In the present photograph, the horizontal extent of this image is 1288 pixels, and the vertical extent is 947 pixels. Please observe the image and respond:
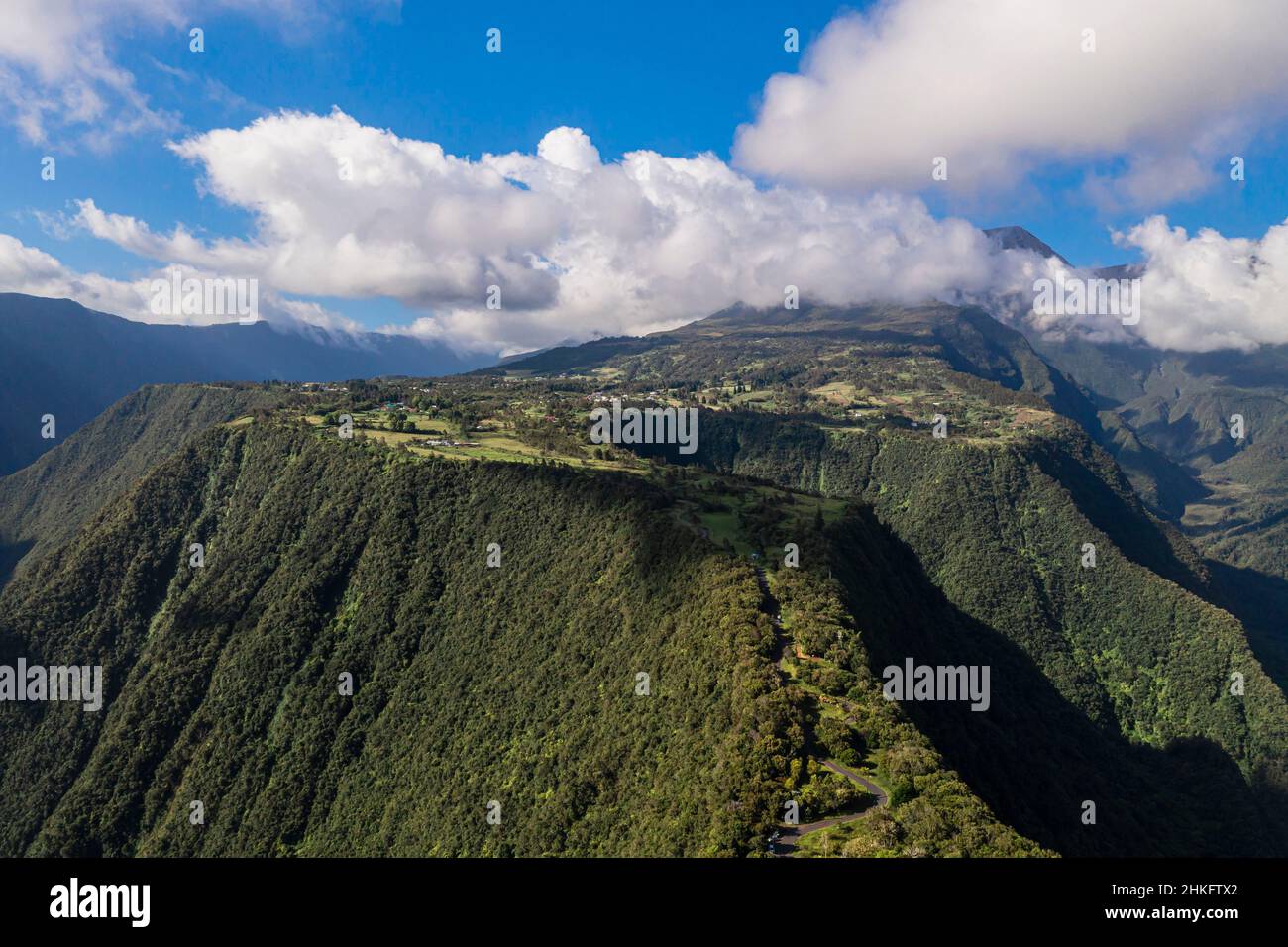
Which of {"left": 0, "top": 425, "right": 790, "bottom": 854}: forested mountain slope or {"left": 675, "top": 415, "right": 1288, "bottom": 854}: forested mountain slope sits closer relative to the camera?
{"left": 0, "top": 425, "right": 790, "bottom": 854}: forested mountain slope

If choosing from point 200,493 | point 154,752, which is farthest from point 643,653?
point 200,493

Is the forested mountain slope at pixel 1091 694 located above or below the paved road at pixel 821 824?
below

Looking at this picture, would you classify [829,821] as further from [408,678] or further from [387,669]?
[387,669]

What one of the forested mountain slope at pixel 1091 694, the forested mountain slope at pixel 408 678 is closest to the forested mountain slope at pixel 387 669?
the forested mountain slope at pixel 408 678

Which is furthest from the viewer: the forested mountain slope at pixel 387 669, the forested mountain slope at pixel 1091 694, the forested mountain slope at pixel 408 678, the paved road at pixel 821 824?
the forested mountain slope at pixel 1091 694

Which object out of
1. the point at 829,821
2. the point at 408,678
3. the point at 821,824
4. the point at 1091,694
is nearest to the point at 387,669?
the point at 408,678

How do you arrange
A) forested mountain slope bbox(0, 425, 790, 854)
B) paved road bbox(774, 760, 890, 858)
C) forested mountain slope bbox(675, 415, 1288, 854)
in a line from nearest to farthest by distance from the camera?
paved road bbox(774, 760, 890, 858) → forested mountain slope bbox(0, 425, 790, 854) → forested mountain slope bbox(675, 415, 1288, 854)

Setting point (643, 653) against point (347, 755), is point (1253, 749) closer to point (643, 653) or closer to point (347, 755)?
point (643, 653)

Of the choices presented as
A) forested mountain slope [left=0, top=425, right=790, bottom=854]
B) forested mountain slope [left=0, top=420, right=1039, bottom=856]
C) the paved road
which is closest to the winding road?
the paved road

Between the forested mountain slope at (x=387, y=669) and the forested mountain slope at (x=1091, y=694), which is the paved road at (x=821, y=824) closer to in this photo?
the forested mountain slope at (x=387, y=669)

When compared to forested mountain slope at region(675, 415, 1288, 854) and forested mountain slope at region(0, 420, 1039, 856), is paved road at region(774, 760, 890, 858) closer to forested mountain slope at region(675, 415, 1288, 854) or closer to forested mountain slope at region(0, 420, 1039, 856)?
forested mountain slope at region(0, 420, 1039, 856)

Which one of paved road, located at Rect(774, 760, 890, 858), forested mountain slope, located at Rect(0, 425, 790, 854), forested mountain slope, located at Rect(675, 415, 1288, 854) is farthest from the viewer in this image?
forested mountain slope, located at Rect(675, 415, 1288, 854)
